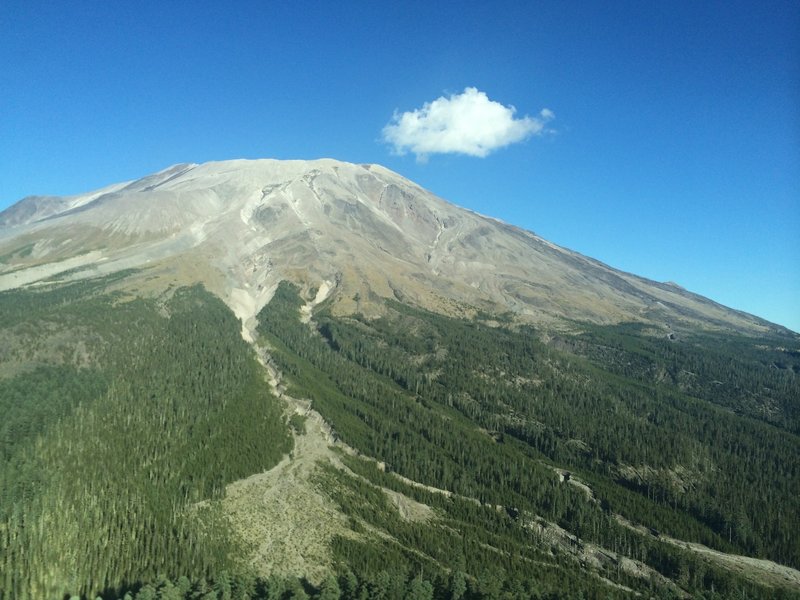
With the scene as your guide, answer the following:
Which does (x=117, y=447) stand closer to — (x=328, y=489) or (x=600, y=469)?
(x=328, y=489)

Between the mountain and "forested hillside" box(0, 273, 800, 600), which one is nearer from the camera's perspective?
"forested hillside" box(0, 273, 800, 600)

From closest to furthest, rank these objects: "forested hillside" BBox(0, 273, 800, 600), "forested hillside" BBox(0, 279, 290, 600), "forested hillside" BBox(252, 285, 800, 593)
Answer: "forested hillside" BBox(0, 279, 290, 600) < "forested hillside" BBox(0, 273, 800, 600) < "forested hillside" BBox(252, 285, 800, 593)

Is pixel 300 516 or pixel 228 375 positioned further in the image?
pixel 228 375

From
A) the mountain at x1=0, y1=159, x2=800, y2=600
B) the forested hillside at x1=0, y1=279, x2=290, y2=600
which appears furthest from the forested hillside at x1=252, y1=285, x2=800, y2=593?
the forested hillside at x1=0, y1=279, x2=290, y2=600

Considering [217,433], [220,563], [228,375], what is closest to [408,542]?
[220,563]

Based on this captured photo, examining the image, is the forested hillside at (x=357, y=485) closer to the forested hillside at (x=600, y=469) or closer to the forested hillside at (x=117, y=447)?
the forested hillside at (x=117, y=447)

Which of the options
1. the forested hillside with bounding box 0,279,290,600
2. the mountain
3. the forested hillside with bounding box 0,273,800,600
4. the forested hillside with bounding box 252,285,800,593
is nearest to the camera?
the forested hillside with bounding box 0,279,290,600

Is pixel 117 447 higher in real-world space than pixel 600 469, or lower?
higher

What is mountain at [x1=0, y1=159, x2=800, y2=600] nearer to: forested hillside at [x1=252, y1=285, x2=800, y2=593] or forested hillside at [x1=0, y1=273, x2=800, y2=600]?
forested hillside at [x1=0, y1=273, x2=800, y2=600]

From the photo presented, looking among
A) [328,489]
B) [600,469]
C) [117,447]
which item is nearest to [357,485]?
[328,489]

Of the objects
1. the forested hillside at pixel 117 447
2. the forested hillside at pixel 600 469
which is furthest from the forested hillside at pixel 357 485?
the forested hillside at pixel 600 469

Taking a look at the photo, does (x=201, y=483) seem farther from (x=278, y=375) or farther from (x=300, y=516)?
(x=278, y=375)
